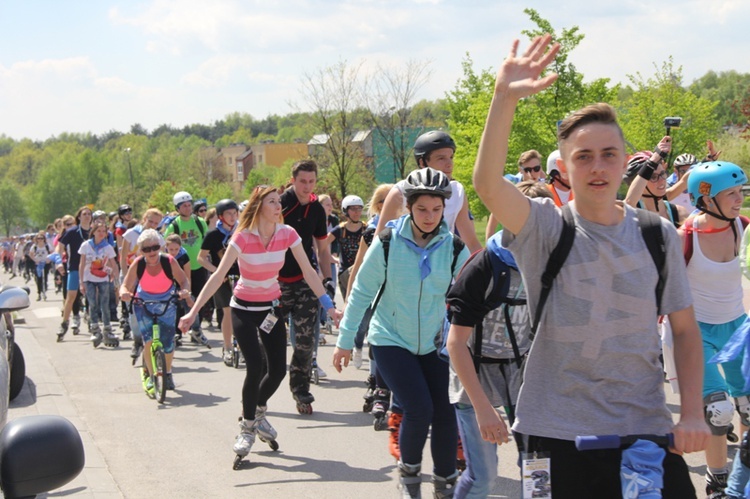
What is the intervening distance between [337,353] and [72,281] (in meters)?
11.6

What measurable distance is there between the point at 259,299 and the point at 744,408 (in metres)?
3.99

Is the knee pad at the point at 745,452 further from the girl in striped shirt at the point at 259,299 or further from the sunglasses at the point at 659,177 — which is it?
the sunglasses at the point at 659,177

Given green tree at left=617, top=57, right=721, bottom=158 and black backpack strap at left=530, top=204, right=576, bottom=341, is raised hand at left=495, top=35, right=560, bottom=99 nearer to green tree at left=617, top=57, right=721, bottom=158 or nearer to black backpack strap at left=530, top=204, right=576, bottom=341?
black backpack strap at left=530, top=204, right=576, bottom=341

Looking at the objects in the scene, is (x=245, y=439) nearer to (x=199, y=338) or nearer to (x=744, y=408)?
(x=744, y=408)

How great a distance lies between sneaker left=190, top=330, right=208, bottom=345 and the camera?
49.4 ft

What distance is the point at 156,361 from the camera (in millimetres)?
10312

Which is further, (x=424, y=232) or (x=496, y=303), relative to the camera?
(x=424, y=232)

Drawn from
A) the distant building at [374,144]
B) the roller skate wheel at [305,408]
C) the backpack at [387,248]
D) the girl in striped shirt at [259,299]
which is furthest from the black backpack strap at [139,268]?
the distant building at [374,144]

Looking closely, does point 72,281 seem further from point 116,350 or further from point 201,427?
point 201,427

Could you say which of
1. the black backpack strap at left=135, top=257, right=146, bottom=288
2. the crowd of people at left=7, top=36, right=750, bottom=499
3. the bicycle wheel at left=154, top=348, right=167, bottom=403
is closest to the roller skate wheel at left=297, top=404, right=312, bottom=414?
the crowd of people at left=7, top=36, right=750, bottom=499

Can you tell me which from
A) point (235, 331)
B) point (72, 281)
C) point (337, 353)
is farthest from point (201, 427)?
point (72, 281)

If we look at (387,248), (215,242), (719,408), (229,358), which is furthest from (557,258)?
(215,242)

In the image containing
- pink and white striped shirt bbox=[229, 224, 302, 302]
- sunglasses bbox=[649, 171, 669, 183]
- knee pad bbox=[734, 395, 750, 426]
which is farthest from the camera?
sunglasses bbox=[649, 171, 669, 183]

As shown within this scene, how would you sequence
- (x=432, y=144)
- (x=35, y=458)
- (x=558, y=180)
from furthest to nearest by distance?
(x=558, y=180), (x=432, y=144), (x=35, y=458)
